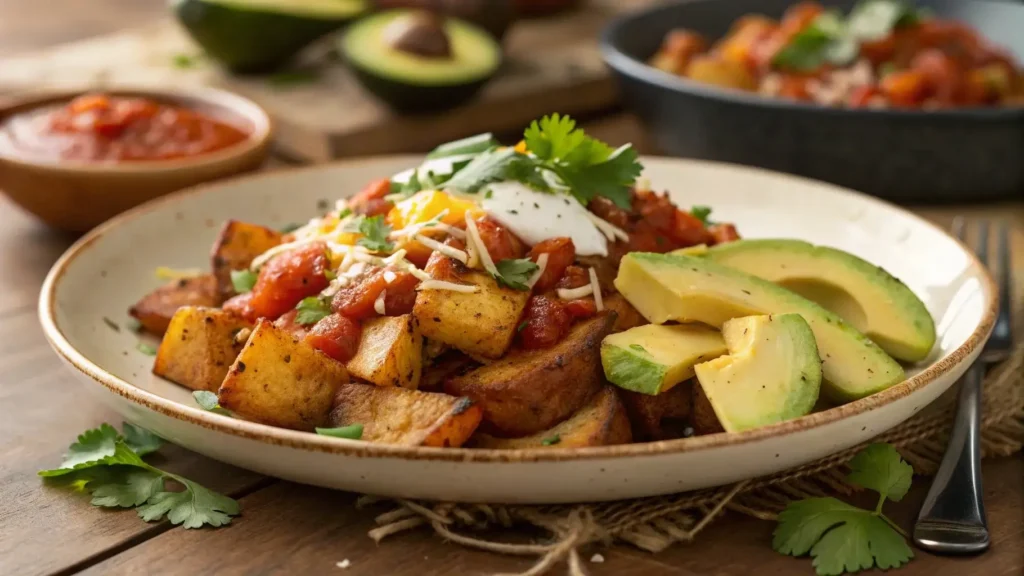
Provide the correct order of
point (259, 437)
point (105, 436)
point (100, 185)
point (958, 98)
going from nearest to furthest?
point (259, 437), point (105, 436), point (100, 185), point (958, 98)

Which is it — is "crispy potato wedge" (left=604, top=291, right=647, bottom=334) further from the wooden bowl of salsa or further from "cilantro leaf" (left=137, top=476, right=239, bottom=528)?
the wooden bowl of salsa

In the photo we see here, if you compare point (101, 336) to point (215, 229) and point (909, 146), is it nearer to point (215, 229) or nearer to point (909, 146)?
point (215, 229)

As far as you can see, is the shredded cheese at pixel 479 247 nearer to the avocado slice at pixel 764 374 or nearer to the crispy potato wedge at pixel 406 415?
the crispy potato wedge at pixel 406 415

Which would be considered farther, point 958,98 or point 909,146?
point 958,98

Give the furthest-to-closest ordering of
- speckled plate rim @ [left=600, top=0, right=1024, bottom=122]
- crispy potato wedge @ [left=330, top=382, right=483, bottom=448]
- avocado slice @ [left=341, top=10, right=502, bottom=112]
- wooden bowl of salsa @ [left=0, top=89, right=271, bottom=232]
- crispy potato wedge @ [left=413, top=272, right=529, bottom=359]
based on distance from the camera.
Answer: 1. avocado slice @ [left=341, top=10, right=502, bottom=112]
2. speckled plate rim @ [left=600, top=0, right=1024, bottom=122]
3. wooden bowl of salsa @ [left=0, top=89, right=271, bottom=232]
4. crispy potato wedge @ [left=413, top=272, right=529, bottom=359]
5. crispy potato wedge @ [left=330, top=382, right=483, bottom=448]

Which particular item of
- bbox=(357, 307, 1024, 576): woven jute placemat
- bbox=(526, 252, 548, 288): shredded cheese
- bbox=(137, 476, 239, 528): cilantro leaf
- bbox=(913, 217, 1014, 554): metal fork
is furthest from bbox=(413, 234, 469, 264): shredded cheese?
bbox=(913, 217, 1014, 554): metal fork

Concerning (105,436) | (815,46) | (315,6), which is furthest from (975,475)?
(315,6)

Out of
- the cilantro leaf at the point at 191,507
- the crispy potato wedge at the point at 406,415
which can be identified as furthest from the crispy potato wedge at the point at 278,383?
the cilantro leaf at the point at 191,507
